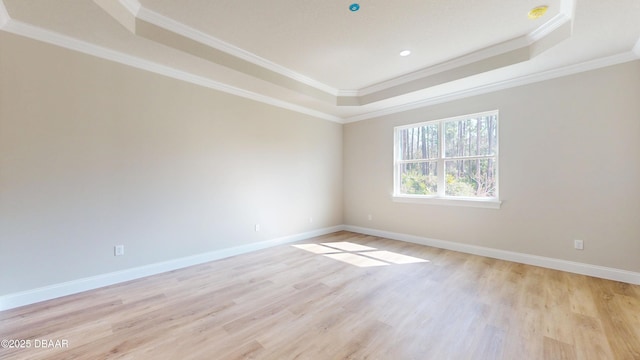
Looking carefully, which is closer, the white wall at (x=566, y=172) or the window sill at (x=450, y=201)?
the white wall at (x=566, y=172)

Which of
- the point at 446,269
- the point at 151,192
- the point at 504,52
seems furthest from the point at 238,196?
the point at 504,52

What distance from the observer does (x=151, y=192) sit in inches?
124

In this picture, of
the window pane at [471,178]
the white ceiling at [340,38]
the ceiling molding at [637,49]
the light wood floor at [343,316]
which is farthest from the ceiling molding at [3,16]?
the ceiling molding at [637,49]

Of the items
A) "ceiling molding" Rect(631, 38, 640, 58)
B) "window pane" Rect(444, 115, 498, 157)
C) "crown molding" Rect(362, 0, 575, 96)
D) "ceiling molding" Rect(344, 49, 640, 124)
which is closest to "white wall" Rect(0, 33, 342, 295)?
"crown molding" Rect(362, 0, 575, 96)

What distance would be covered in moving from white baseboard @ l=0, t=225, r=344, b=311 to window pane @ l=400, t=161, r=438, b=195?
296 centimetres

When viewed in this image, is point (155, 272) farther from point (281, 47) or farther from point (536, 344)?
point (536, 344)

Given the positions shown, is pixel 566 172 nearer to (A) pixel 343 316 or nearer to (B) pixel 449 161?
(B) pixel 449 161

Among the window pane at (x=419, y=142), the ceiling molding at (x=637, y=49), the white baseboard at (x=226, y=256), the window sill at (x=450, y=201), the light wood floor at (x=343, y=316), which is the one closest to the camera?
the light wood floor at (x=343, y=316)

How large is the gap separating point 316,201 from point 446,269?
2781mm

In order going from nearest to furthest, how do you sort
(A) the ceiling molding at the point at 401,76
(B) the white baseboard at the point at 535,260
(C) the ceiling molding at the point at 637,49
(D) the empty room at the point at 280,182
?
1. (D) the empty room at the point at 280,182
2. (A) the ceiling molding at the point at 401,76
3. (C) the ceiling molding at the point at 637,49
4. (B) the white baseboard at the point at 535,260

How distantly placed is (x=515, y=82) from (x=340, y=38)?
269 centimetres

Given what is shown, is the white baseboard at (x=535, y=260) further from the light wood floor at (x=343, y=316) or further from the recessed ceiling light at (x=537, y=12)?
the recessed ceiling light at (x=537, y=12)

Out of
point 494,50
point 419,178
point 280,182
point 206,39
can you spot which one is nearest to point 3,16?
point 206,39

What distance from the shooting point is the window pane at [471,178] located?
3924mm
